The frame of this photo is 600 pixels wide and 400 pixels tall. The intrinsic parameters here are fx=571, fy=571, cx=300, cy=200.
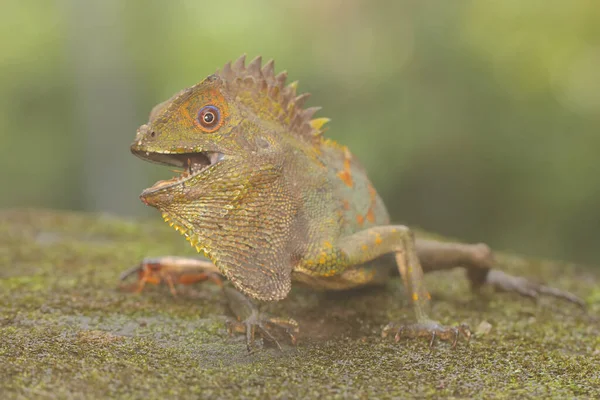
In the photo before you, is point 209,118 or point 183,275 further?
point 183,275

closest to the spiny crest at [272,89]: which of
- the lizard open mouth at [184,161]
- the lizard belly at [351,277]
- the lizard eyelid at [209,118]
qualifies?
the lizard eyelid at [209,118]

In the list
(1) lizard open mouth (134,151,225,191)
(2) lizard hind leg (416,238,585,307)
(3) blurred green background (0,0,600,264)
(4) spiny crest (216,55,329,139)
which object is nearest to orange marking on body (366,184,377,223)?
(2) lizard hind leg (416,238,585,307)

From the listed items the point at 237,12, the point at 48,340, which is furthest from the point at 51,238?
the point at 237,12

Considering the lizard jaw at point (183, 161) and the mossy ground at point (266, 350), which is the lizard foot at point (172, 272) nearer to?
the mossy ground at point (266, 350)

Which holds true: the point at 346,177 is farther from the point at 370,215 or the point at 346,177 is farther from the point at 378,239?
the point at 378,239

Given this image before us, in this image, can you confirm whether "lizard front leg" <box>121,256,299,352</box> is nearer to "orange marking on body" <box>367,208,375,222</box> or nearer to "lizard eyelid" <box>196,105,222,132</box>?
"orange marking on body" <box>367,208,375,222</box>

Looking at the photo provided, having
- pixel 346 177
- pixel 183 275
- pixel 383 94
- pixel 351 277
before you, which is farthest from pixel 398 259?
pixel 383 94
